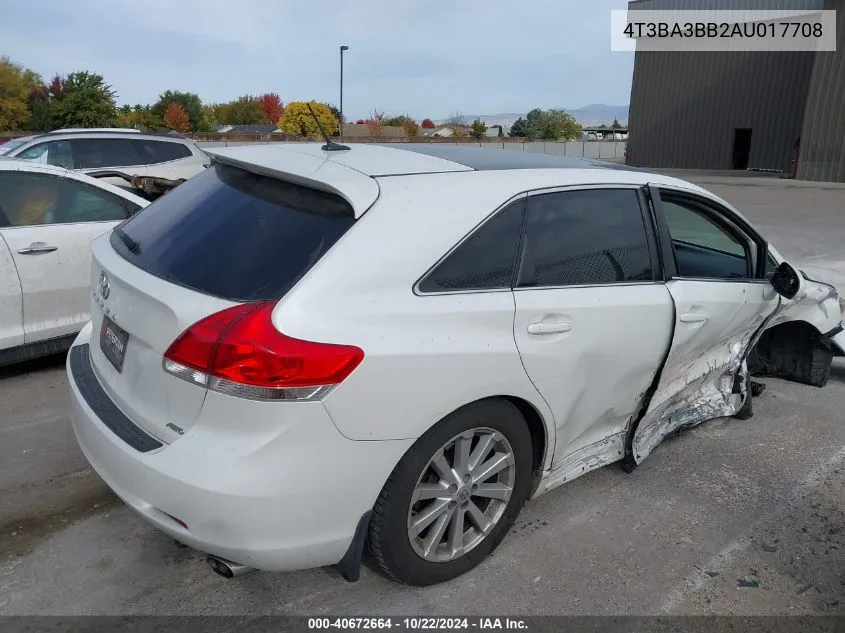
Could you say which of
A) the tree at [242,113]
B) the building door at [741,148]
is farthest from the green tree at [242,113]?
the building door at [741,148]

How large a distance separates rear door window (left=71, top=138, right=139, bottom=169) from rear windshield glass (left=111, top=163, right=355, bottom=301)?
7.94m

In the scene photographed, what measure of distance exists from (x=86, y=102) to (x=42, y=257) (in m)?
36.7

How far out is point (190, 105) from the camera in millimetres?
62906

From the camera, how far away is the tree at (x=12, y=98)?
141 feet

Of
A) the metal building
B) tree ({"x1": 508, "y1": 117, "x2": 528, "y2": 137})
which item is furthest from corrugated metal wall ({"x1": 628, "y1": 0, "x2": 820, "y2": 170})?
tree ({"x1": 508, "y1": 117, "x2": 528, "y2": 137})

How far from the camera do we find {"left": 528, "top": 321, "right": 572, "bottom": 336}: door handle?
2635 millimetres

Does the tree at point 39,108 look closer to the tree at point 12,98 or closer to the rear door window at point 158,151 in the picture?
the tree at point 12,98

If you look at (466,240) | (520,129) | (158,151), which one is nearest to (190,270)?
(466,240)

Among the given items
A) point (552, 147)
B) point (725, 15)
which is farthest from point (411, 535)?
point (552, 147)

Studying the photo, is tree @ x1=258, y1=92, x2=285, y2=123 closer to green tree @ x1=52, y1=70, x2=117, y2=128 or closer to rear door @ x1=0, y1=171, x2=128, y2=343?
green tree @ x1=52, y1=70, x2=117, y2=128

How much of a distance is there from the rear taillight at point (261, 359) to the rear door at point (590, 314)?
76cm

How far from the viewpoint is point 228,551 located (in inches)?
87.7

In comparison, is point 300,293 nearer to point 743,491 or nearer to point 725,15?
point 743,491

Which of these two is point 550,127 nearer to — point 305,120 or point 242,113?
point 305,120
